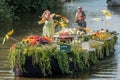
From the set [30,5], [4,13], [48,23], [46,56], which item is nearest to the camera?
[46,56]

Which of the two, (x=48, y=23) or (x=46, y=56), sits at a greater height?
(x=48, y=23)

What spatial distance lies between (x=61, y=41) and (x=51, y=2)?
3480cm

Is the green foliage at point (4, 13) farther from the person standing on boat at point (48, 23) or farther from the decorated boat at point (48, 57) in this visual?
the decorated boat at point (48, 57)

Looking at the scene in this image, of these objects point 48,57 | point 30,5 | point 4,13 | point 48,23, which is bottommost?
point 48,57

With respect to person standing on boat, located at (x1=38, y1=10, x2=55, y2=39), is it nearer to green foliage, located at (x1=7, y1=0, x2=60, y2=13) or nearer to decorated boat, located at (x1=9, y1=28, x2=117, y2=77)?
decorated boat, located at (x1=9, y1=28, x2=117, y2=77)

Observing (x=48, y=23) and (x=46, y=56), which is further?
(x=48, y=23)

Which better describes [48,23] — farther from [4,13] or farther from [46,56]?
[4,13]

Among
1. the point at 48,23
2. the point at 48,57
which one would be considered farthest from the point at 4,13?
the point at 48,57

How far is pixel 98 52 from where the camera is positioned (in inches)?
765

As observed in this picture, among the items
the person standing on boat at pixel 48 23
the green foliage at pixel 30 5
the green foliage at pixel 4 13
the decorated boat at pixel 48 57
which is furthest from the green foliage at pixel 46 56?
the green foliage at pixel 30 5

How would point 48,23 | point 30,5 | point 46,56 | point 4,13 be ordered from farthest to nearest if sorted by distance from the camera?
point 30,5, point 4,13, point 48,23, point 46,56

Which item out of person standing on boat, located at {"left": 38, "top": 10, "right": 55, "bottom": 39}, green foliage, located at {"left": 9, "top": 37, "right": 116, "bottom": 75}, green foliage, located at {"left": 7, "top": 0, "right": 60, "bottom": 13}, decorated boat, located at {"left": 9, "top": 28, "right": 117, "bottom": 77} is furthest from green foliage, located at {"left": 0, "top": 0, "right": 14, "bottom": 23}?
green foliage, located at {"left": 9, "top": 37, "right": 116, "bottom": 75}

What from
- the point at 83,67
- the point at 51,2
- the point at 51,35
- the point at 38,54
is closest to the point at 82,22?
the point at 51,35

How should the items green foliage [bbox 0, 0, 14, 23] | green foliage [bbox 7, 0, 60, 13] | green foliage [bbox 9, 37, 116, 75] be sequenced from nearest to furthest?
green foliage [bbox 9, 37, 116, 75] → green foliage [bbox 0, 0, 14, 23] → green foliage [bbox 7, 0, 60, 13]
